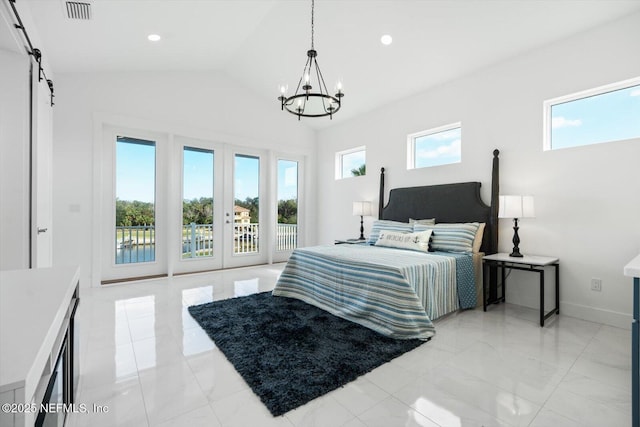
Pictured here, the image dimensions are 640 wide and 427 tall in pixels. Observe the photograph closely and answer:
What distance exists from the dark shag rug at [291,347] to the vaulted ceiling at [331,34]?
2654 mm

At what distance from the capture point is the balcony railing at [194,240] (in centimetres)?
452

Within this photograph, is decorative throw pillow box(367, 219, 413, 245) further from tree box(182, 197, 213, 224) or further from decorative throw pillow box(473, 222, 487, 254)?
tree box(182, 197, 213, 224)

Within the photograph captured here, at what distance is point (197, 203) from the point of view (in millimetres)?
5070

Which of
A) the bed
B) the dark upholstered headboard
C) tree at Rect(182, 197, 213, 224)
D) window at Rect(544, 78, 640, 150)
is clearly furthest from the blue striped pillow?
tree at Rect(182, 197, 213, 224)

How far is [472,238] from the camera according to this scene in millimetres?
3434

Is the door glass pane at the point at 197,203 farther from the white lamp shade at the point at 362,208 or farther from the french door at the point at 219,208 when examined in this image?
the white lamp shade at the point at 362,208

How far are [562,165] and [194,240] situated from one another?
5.06 m

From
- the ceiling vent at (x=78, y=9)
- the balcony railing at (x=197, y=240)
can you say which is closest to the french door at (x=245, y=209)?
the balcony railing at (x=197, y=240)

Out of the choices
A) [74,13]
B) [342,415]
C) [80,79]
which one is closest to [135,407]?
[342,415]

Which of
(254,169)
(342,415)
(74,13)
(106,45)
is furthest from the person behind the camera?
(254,169)

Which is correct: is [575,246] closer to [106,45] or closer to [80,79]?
[106,45]

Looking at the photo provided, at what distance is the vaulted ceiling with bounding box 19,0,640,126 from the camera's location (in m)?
2.90

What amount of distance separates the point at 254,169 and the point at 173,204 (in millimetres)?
1585

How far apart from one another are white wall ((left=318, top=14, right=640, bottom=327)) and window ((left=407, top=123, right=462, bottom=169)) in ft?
0.42
